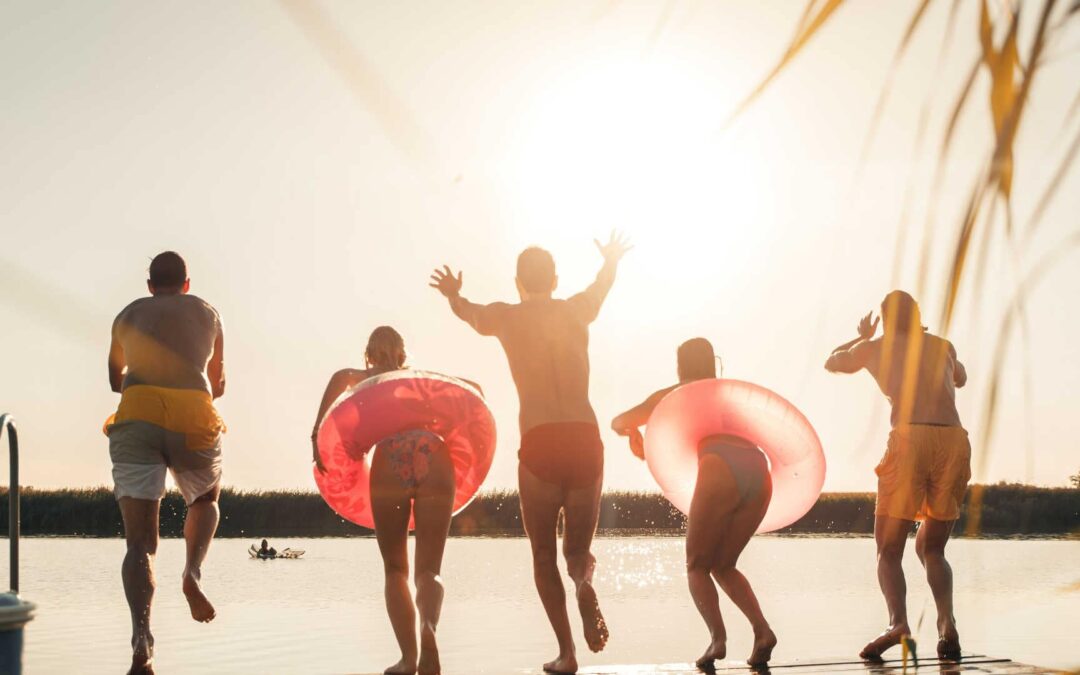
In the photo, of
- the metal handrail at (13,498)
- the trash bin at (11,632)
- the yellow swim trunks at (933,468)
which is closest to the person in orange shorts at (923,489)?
the yellow swim trunks at (933,468)

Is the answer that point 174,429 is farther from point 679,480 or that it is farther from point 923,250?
point 923,250

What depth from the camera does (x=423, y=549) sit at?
5316mm

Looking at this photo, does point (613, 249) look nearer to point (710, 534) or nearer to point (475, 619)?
point (710, 534)

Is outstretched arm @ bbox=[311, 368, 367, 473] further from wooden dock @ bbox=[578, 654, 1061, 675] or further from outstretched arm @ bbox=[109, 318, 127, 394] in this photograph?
wooden dock @ bbox=[578, 654, 1061, 675]

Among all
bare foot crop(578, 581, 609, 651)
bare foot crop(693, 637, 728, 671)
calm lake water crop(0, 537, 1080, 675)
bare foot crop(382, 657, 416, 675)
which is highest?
bare foot crop(578, 581, 609, 651)

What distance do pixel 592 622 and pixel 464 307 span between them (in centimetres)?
154

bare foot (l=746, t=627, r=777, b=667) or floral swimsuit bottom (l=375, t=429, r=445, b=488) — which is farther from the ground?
floral swimsuit bottom (l=375, t=429, r=445, b=488)

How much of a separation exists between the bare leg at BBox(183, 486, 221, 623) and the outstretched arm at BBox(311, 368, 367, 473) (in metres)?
0.48

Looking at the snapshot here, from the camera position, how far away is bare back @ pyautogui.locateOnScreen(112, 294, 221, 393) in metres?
5.87

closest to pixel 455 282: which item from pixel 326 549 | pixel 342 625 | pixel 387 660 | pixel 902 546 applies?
pixel 902 546

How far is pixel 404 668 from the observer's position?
16.9 ft

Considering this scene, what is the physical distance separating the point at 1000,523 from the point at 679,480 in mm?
53681

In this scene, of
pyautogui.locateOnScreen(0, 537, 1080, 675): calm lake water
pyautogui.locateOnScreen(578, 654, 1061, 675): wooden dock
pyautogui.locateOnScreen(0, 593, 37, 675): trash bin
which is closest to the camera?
pyautogui.locateOnScreen(0, 593, 37, 675): trash bin

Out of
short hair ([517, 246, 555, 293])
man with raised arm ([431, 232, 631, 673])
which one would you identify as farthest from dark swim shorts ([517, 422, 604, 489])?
short hair ([517, 246, 555, 293])
